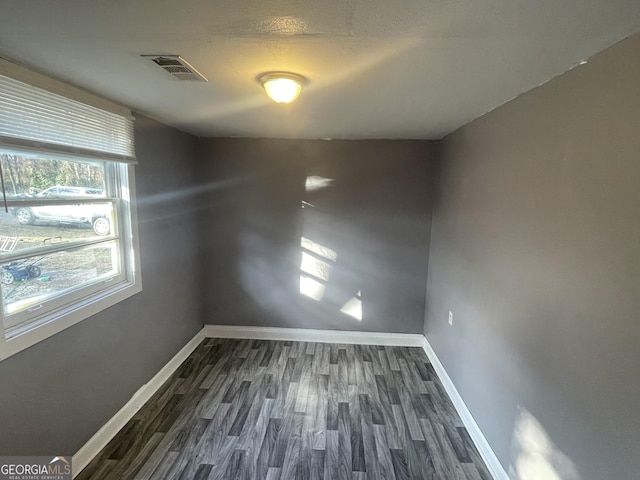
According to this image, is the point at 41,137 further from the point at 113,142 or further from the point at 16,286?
the point at 16,286

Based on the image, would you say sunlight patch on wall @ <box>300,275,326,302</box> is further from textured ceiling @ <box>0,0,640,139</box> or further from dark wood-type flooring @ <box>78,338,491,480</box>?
textured ceiling @ <box>0,0,640,139</box>

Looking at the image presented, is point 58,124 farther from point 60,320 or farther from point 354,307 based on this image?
point 354,307

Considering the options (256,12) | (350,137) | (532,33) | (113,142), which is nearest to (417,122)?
(350,137)

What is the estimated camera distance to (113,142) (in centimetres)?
221

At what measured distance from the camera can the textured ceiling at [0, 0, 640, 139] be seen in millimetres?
1028

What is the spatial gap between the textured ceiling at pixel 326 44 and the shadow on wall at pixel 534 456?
1.70 metres

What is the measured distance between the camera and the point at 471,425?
7.85 feet

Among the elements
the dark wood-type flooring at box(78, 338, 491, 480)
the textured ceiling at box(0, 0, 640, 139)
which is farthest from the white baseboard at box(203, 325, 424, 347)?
the textured ceiling at box(0, 0, 640, 139)

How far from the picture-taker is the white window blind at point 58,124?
→ 153cm

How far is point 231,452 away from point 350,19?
98.8 inches

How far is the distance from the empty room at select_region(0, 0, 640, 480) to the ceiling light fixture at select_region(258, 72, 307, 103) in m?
0.01

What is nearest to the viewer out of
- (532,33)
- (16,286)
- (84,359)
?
(532,33)

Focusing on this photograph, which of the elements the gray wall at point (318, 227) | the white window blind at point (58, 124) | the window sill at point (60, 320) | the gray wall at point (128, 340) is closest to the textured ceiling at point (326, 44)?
the white window blind at point (58, 124)

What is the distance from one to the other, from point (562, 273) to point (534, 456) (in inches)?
37.2
